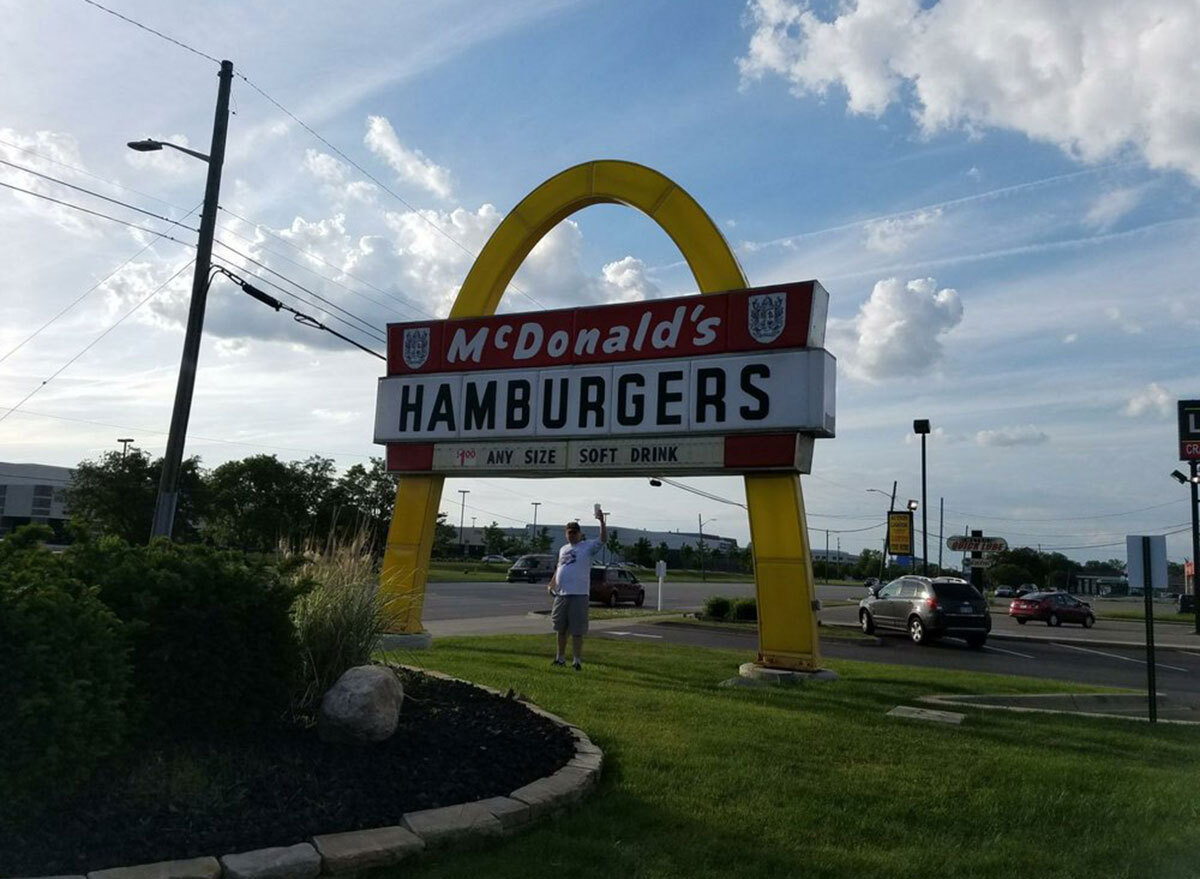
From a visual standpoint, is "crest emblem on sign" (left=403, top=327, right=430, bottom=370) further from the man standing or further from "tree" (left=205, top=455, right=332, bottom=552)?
"tree" (left=205, top=455, right=332, bottom=552)

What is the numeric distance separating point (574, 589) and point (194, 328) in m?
7.41

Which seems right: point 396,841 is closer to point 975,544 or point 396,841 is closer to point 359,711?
point 359,711

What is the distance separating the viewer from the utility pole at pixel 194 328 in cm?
1370

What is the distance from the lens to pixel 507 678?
955 centimetres

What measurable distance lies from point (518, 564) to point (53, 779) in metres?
48.9

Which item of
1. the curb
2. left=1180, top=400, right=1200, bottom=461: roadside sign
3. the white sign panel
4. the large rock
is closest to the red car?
the curb

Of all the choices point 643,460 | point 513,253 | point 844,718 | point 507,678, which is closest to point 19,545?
point 507,678

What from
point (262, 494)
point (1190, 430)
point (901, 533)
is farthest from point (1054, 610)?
point (262, 494)

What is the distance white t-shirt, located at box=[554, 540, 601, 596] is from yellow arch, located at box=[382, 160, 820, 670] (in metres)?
1.79

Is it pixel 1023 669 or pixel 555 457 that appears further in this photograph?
pixel 1023 669

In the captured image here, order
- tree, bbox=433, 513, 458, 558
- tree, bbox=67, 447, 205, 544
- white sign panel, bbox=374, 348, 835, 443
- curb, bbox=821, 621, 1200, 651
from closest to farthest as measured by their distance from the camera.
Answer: white sign panel, bbox=374, 348, 835, 443
curb, bbox=821, 621, 1200, 651
tree, bbox=67, 447, 205, 544
tree, bbox=433, 513, 458, 558

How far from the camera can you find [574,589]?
11180mm

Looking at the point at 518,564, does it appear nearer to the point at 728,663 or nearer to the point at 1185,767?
the point at 728,663

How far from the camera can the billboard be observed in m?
11.0
